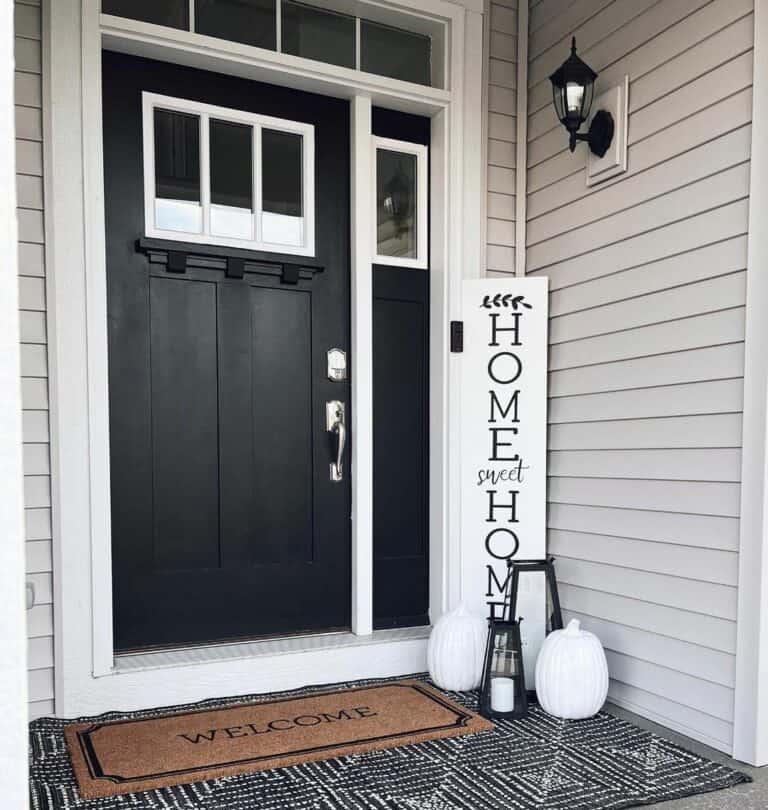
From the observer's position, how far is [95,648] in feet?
7.41

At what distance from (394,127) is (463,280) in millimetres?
647

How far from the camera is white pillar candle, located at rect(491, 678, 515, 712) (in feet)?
7.36

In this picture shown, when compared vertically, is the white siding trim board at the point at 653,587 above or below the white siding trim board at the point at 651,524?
below

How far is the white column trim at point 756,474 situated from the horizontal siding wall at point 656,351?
0.04 m

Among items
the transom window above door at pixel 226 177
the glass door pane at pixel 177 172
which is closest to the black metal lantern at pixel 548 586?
the transom window above door at pixel 226 177

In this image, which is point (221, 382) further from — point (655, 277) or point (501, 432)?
point (655, 277)

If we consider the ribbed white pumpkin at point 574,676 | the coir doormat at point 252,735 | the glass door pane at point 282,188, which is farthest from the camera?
the glass door pane at point 282,188

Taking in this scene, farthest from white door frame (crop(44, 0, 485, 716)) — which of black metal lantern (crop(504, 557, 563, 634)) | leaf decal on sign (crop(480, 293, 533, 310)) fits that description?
black metal lantern (crop(504, 557, 563, 634))

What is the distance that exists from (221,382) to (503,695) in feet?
4.50

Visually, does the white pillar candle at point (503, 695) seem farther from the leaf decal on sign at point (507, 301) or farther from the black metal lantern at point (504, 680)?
the leaf decal on sign at point (507, 301)

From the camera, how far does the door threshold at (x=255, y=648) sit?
236 centimetres

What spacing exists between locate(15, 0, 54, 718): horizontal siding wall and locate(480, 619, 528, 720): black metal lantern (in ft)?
4.34

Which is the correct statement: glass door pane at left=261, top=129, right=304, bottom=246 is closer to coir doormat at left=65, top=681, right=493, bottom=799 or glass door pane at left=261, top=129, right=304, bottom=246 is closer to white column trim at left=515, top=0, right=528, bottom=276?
white column trim at left=515, top=0, right=528, bottom=276

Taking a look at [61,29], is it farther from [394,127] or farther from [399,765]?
[399,765]
